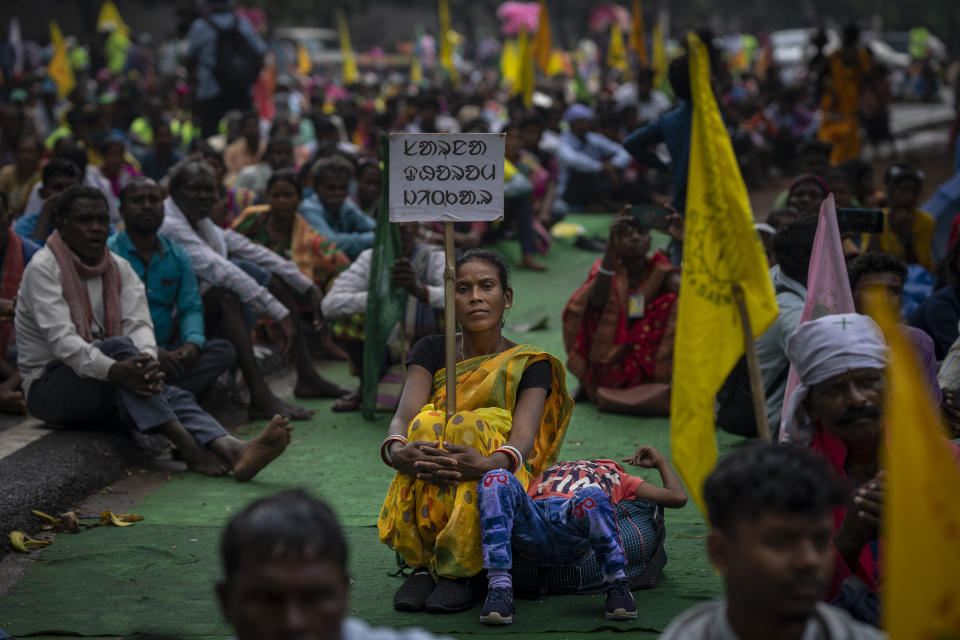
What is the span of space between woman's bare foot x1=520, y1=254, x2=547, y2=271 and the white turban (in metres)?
8.98

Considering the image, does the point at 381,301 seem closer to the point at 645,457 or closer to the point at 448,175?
the point at 448,175

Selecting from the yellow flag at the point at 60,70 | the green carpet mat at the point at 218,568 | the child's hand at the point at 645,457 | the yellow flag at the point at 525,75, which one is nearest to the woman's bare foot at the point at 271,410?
the green carpet mat at the point at 218,568

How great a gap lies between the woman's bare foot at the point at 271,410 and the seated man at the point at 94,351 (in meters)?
1.03

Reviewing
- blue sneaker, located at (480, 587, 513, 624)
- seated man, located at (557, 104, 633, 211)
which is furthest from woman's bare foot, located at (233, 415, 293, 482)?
seated man, located at (557, 104, 633, 211)

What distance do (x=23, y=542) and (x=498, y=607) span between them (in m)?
2.16

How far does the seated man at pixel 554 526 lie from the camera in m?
4.02

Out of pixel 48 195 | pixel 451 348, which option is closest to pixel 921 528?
pixel 451 348

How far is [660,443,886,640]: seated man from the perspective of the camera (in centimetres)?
233

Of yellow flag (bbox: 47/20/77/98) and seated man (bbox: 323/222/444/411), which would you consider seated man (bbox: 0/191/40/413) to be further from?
yellow flag (bbox: 47/20/77/98)

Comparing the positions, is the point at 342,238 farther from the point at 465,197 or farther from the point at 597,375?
the point at 465,197

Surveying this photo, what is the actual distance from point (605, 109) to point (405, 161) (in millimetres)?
14580

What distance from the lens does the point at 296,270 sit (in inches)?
307

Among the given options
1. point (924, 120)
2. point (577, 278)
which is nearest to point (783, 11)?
point (924, 120)

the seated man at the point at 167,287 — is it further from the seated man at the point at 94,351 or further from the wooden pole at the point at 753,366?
the wooden pole at the point at 753,366
